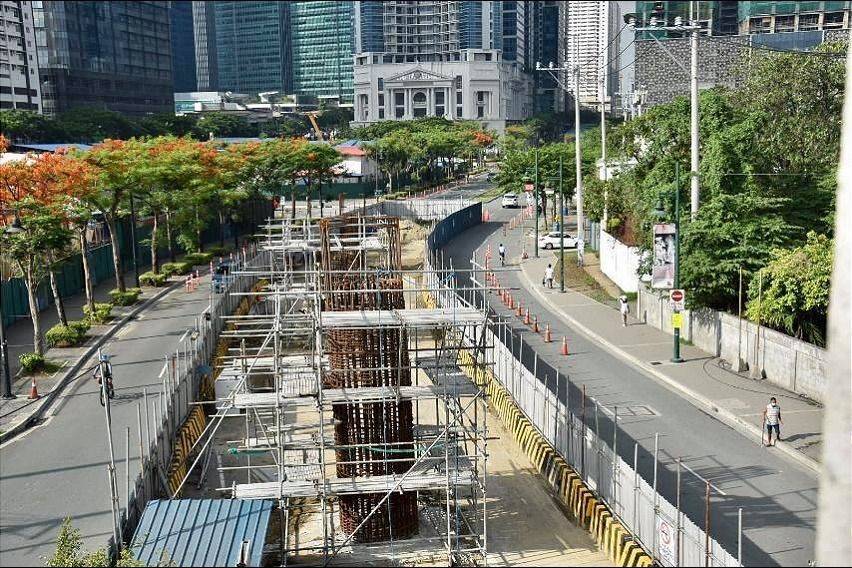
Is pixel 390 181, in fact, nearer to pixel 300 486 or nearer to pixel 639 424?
pixel 639 424

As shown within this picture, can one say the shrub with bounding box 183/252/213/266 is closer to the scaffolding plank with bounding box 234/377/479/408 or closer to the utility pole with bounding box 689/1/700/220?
the utility pole with bounding box 689/1/700/220

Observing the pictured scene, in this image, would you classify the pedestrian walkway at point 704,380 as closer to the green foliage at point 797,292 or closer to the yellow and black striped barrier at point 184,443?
the green foliage at point 797,292

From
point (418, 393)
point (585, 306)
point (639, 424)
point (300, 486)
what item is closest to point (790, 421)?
point (639, 424)

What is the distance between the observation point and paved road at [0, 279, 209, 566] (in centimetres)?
1761

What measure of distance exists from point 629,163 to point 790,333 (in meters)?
24.5

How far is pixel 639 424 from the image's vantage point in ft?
79.5

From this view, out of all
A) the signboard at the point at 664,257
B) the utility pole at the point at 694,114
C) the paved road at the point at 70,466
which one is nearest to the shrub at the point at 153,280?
the paved road at the point at 70,466

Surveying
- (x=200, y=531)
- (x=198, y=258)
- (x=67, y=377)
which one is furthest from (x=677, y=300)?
(x=198, y=258)

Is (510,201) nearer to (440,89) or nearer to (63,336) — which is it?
(63,336)

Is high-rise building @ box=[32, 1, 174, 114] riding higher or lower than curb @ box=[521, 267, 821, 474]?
higher

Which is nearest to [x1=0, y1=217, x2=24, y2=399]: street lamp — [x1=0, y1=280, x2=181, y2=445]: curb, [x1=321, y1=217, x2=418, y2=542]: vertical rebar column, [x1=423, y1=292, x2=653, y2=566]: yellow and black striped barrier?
[x1=0, y1=280, x2=181, y2=445]: curb

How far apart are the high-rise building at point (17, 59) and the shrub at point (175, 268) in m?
69.7

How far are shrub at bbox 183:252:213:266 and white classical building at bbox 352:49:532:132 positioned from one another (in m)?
139

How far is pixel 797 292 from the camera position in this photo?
2681cm
